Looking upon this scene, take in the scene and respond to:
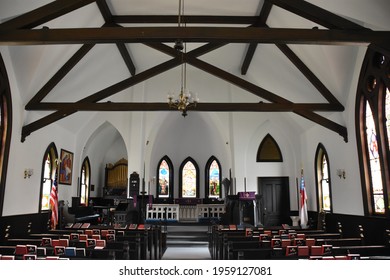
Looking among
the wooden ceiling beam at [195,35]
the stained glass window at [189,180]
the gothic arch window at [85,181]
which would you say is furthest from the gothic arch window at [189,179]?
the wooden ceiling beam at [195,35]

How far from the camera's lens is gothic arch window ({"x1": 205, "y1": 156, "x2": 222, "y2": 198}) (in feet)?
57.0

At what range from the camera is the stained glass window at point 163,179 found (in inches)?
678

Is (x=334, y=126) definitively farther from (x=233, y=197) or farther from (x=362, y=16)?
(x=233, y=197)

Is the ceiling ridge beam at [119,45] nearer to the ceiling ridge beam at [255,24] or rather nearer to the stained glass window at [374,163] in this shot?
the ceiling ridge beam at [255,24]

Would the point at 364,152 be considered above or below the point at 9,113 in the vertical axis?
below

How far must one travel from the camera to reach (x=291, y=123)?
13578 millimetres

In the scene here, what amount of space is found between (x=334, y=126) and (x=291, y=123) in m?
4.16

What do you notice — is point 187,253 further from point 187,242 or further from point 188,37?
point 188,37

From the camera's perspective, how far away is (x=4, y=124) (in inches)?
334

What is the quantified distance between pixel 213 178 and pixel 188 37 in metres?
12.6

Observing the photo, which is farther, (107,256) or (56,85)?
(56,85)

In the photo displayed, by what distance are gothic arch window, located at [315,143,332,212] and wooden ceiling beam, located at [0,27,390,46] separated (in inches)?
229

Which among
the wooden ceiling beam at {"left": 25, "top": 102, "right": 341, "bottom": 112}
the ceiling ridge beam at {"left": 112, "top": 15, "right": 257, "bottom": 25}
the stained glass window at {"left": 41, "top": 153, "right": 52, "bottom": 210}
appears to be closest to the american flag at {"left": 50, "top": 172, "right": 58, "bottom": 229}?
the stained glass window at {"left": 41, "top": 153, "right": 52, "bottom": 210}

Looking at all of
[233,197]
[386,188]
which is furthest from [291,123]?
[386,188]
